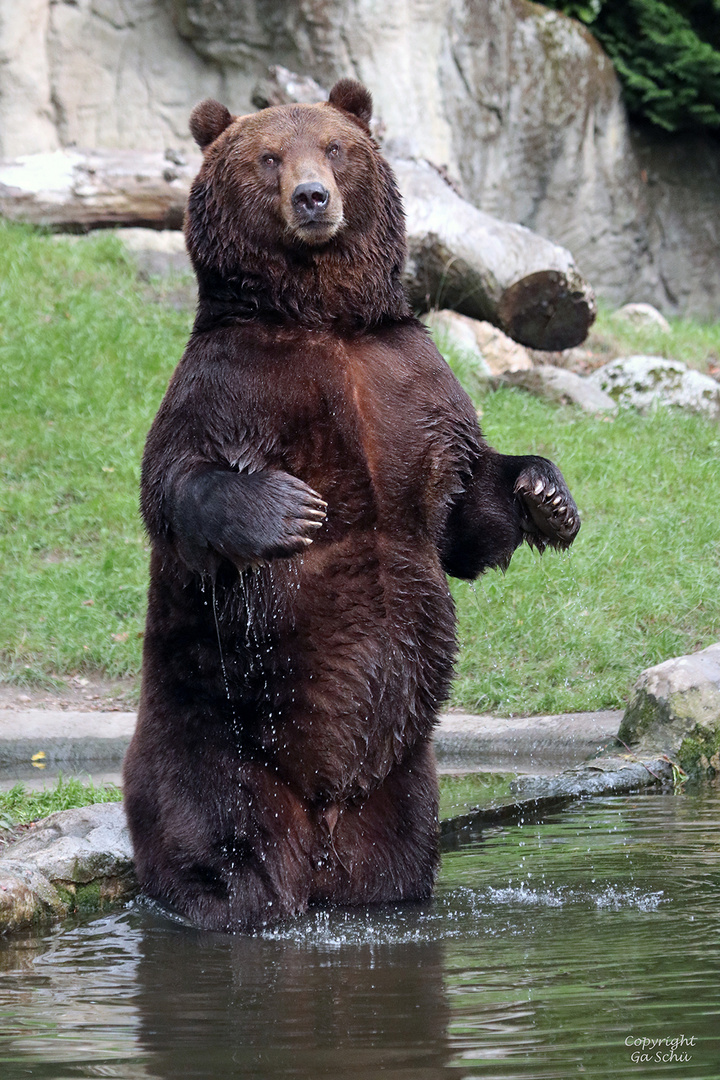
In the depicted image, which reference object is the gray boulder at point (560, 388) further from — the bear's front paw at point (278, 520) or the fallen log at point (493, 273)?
the bear's front paw at point (278, 520)

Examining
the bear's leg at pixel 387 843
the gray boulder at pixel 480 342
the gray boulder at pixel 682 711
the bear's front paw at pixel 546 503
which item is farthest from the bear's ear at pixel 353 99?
the gray boulder at pixel 480 342

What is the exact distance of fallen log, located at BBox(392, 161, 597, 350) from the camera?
11477 mm

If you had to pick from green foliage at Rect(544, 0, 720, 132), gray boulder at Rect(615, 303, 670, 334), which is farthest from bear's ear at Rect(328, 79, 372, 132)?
green foliage at Rect(544, 0, 720, 132)

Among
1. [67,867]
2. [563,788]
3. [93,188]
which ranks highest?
[93,188]

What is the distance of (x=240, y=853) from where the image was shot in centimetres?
385

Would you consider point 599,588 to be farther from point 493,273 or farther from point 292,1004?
point 292,1004

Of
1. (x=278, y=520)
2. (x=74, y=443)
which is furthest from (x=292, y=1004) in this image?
(x=74, y=443)

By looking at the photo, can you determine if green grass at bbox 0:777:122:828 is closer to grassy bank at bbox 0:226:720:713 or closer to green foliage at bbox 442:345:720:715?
grassy bank at bbox 0:226:720:713

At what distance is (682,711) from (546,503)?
2.08m

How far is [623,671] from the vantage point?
726 centimetres

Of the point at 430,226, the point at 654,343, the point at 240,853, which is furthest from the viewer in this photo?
the point at 654,343

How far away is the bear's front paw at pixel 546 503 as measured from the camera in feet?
13.7

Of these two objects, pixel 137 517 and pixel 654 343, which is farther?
pixel 654 343

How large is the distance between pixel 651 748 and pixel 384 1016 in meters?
3.34
